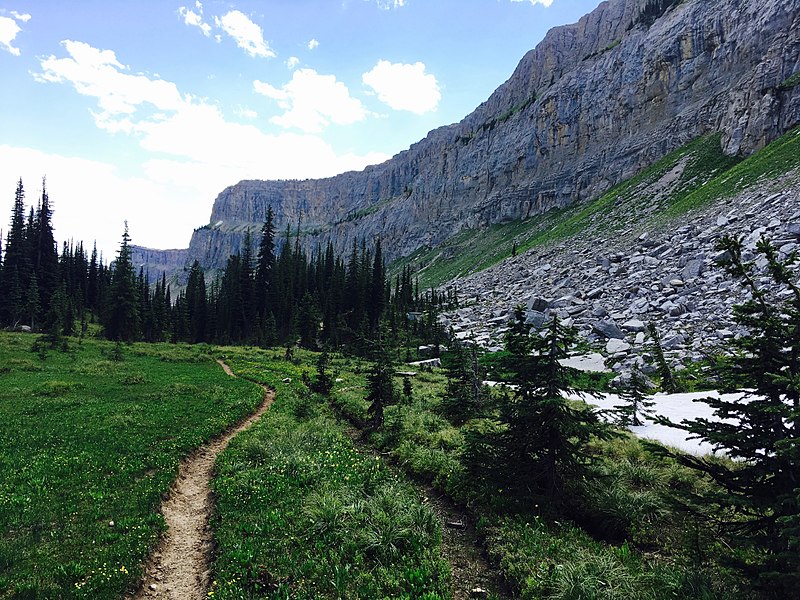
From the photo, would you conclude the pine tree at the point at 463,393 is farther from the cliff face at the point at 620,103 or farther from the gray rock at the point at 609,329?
the cliff face at the point at 620,103

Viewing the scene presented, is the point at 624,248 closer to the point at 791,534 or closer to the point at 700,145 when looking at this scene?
the point at 700,145

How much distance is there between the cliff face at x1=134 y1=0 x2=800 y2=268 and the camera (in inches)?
2901

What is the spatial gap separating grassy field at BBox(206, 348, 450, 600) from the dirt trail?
42cm

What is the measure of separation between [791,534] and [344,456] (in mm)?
12623

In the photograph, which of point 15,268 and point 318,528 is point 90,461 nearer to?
point 318,528

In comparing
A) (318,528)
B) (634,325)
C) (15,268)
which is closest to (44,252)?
(15,268)

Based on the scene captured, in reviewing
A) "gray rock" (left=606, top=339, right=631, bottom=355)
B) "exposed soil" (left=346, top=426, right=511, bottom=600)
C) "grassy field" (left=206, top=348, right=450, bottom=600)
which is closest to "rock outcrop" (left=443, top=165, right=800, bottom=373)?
"gray rock" (left=606, top=339, right=631, bottom=355)

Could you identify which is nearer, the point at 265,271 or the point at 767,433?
the point at 767,433

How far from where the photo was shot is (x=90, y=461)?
1358 cm

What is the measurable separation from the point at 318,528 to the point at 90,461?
30.6ft

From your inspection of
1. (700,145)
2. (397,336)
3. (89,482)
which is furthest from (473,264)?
(89,482)

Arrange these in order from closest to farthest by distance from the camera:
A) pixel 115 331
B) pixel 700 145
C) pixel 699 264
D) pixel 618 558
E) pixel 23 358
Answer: pixel 618 558, pixel 23 358, pixel 699 264, pixel 115 331, pixel 700 145

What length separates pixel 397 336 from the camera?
58.3 metres

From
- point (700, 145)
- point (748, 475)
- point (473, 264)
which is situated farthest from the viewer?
point (473, 264)
